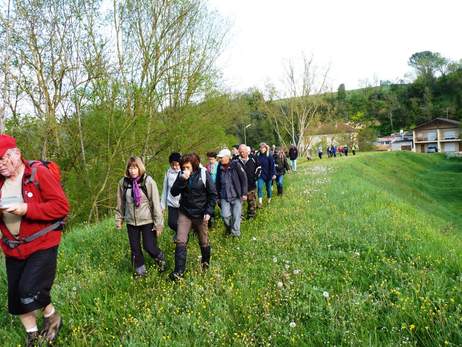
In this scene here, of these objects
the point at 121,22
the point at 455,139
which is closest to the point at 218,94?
the point at 121,22

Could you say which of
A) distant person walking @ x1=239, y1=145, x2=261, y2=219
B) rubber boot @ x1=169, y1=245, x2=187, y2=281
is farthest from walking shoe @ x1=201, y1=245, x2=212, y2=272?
distant person walking @ x1=239, y1=145, x2=261, y2=219

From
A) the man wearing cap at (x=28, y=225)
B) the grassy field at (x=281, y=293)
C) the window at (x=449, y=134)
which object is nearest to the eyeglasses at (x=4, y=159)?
the man wearing cap at (x=28, y=225)

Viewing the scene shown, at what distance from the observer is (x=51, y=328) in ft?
12.1

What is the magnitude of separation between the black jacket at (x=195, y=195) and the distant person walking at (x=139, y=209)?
1.22ft

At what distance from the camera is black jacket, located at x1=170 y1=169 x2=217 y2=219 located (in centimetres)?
539

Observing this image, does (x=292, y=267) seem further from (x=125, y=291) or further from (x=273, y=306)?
(x=125, y=291)

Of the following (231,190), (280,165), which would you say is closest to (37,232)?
(231,190)

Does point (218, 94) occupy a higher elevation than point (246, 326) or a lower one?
higher

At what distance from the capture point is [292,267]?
16.3 feet

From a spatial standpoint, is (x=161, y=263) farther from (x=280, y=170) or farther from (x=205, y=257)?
(x=280, y=170)

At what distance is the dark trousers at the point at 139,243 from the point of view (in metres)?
5.35

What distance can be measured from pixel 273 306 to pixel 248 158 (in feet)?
19.5

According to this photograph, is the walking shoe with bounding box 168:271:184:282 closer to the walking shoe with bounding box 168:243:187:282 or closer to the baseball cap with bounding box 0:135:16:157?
the walking shoe with bounding box 168:243:187:282

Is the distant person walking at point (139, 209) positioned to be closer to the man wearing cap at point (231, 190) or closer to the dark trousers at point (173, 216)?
the dark trousers at point (173, 216)
